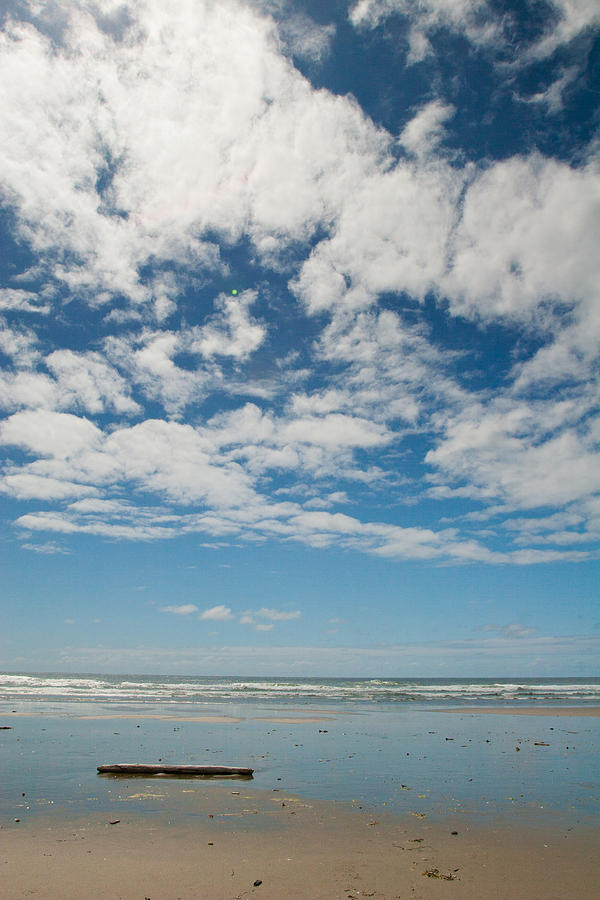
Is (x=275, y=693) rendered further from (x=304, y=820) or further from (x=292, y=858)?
(x=292, y=858)

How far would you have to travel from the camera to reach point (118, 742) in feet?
65.8

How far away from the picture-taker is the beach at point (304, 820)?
7.40m

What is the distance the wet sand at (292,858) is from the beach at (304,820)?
3 cm

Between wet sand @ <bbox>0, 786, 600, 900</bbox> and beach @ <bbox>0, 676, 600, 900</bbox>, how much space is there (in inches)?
1.3

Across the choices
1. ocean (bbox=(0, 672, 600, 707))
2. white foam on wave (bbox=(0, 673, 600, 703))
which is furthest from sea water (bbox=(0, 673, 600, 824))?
→ white foam on wave (bbox=(0, 673, 600, 703))

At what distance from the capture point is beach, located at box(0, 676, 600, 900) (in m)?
7.40

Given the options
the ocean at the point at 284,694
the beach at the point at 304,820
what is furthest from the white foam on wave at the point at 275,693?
the beach at the point at 304,820

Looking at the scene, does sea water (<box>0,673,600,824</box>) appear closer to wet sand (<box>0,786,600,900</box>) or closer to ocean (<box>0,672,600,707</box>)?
wet sand (<box>0,786,600,900</box>)

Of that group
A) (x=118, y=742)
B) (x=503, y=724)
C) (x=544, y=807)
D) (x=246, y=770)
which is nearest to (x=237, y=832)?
(x=246, y=770)

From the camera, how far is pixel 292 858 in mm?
8312

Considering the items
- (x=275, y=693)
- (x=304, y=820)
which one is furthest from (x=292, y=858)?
(x=275, y=693)

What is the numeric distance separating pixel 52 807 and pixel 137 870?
4419 millimetres

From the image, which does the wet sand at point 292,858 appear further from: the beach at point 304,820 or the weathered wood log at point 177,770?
the weathered wood log at point 177,770

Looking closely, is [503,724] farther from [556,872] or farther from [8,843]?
[8,843]
